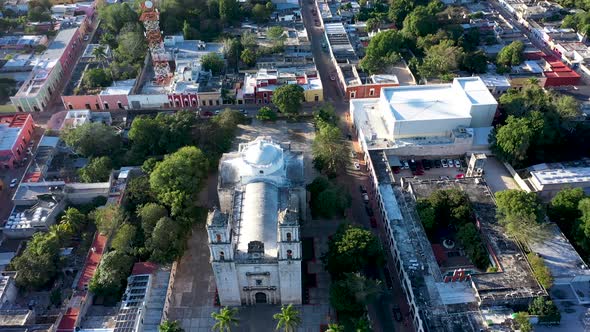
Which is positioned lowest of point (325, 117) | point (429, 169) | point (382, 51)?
point (429, 169)

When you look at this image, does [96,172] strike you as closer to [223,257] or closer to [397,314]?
[223,257]

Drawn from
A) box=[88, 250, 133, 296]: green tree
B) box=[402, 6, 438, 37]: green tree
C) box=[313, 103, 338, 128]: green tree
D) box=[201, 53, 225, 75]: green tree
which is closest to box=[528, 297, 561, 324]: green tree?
box=[313, 103, 338, 128]: green tree

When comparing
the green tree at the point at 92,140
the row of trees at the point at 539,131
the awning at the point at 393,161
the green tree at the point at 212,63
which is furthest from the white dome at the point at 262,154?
the green tree at the point at 212,63

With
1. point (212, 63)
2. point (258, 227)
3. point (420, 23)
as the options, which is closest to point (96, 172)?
point (258, 227)

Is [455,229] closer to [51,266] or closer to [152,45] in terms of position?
[51,266]

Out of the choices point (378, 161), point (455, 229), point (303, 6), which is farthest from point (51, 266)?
point (303, 6)

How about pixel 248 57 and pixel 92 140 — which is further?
pixel 248 57
